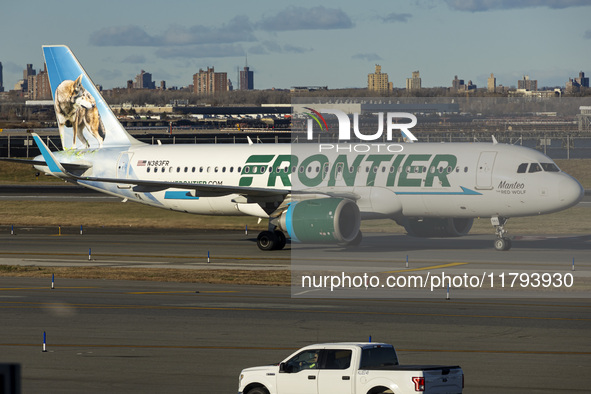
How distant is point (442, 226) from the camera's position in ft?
157

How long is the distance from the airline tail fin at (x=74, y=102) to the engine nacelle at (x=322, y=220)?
14.5 metres

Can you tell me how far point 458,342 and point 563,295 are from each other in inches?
398

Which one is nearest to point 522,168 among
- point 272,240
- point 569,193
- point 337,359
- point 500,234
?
point 569,193

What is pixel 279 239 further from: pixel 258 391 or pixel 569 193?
pixel 258 391

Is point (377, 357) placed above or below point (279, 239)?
below

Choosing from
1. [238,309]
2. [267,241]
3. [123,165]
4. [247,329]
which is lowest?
[247,329]

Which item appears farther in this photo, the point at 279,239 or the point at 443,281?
the point at 279,239

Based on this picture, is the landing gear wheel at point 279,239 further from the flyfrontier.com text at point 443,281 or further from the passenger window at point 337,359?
the passenger window at point 337,359

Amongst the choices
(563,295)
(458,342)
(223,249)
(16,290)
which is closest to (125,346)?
(458,342)

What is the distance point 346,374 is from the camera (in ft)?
53.3

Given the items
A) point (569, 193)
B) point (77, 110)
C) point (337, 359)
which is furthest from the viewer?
point (77, 110)

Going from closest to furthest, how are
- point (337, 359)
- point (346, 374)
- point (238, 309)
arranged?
point (346, 374), point (337, 359), point (238, 309)

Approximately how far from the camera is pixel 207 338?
24.3 m

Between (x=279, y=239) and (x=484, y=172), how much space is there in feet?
33.8
